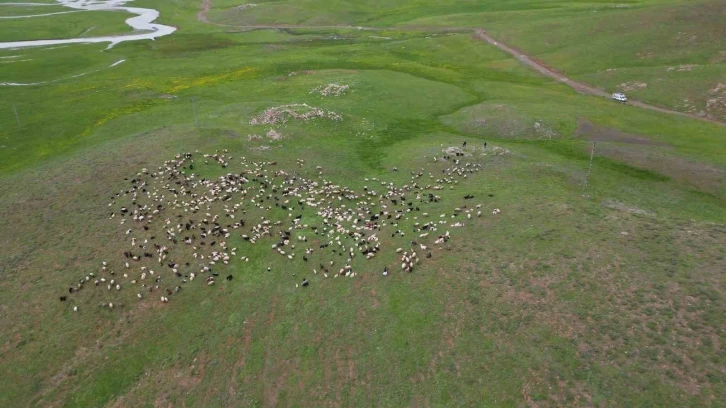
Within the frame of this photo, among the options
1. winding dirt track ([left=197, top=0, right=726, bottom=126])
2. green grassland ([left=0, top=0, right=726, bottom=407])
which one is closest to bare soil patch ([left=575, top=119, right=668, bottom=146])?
green grassland ([left=0, top=0, right=726, bottom=407])

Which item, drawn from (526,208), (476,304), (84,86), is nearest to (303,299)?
(476,304)

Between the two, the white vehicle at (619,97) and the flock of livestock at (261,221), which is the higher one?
the white vehicle at (619,97)

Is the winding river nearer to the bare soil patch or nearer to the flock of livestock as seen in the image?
the flock of livestock

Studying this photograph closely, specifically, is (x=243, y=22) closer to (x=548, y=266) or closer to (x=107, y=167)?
(x=107, y=167)

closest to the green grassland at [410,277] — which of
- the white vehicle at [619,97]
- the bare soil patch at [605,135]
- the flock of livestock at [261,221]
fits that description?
the bare soil patch at [605,135]

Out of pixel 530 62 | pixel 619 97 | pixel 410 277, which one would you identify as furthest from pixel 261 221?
pixel 530 62

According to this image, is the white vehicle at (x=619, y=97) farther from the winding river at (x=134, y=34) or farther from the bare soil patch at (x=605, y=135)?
the winding river at (x=134, y=34)
